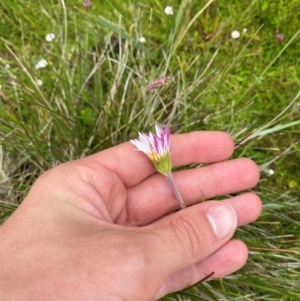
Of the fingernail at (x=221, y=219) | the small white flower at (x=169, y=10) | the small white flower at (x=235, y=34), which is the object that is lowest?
the fingernail at (x=221, y=219)

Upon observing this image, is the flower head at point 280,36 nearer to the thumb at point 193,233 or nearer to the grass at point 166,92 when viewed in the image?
the grass at point 166,92

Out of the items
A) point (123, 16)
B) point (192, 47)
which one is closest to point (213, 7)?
point (192, 47)

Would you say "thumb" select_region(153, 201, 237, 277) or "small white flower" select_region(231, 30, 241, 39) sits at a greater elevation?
"small white flower" select_region(231, 30, 241, 39)

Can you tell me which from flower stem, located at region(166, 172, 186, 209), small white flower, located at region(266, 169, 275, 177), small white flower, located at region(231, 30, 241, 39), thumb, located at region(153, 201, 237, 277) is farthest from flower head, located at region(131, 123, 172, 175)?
small white flower, located at region(231, 30, 241, 39)

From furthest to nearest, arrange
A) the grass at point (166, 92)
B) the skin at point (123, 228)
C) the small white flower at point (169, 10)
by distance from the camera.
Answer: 1. the small white flower at point (169, 10)
2. the grass at point (166, 92)
3. the skin at point (123, 228)

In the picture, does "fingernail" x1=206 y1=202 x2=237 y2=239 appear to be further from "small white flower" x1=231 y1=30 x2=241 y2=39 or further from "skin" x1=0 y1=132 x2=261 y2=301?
"small white flower" x1=231 y1=30 x2=241 y2=39

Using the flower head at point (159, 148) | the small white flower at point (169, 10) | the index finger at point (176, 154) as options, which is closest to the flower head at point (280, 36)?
the small white flower at point (169, 10)

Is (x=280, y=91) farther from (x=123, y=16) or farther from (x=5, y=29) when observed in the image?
(x=5, y=29)

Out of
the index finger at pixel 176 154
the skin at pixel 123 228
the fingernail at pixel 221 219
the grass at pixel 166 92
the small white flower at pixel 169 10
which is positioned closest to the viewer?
the skin at pixel 123 228
